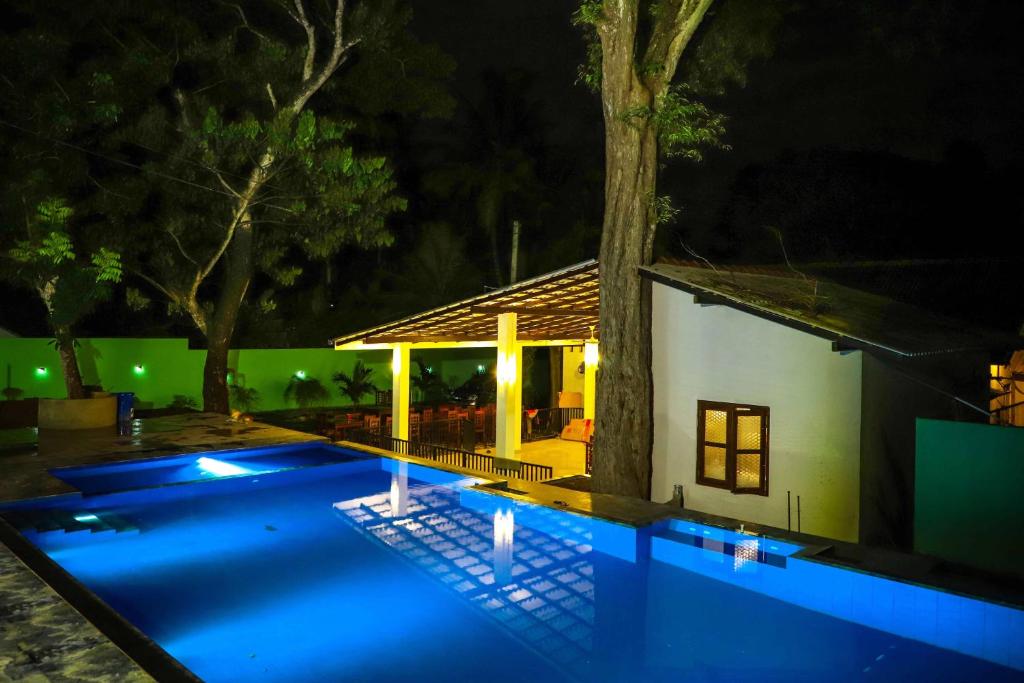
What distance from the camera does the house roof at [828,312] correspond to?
912cm

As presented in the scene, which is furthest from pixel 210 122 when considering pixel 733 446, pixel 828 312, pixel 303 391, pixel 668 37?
pixel 828 312

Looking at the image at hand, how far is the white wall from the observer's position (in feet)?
31.5

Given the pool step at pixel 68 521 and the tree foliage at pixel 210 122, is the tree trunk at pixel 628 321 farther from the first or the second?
the tree foliage at pixel 210 122

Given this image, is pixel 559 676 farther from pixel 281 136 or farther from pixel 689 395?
pixel 281 136

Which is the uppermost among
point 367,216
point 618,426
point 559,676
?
point 367,216

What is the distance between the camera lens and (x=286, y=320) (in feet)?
98.5

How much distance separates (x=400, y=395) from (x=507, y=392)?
3.58m

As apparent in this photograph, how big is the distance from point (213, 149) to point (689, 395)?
39.5 ft

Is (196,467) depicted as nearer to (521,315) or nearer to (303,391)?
(521,315)

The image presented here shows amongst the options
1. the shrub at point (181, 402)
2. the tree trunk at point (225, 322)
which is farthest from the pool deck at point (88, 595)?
the shrub at point (181, 402)

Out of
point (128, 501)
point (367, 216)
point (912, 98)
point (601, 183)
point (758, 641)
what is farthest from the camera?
point (601, 183)

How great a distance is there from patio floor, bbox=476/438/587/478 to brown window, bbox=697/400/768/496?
477cm

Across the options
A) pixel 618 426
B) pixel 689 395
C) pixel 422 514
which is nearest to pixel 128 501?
pixel 422 514

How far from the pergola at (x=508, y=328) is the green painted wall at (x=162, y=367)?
809cm
